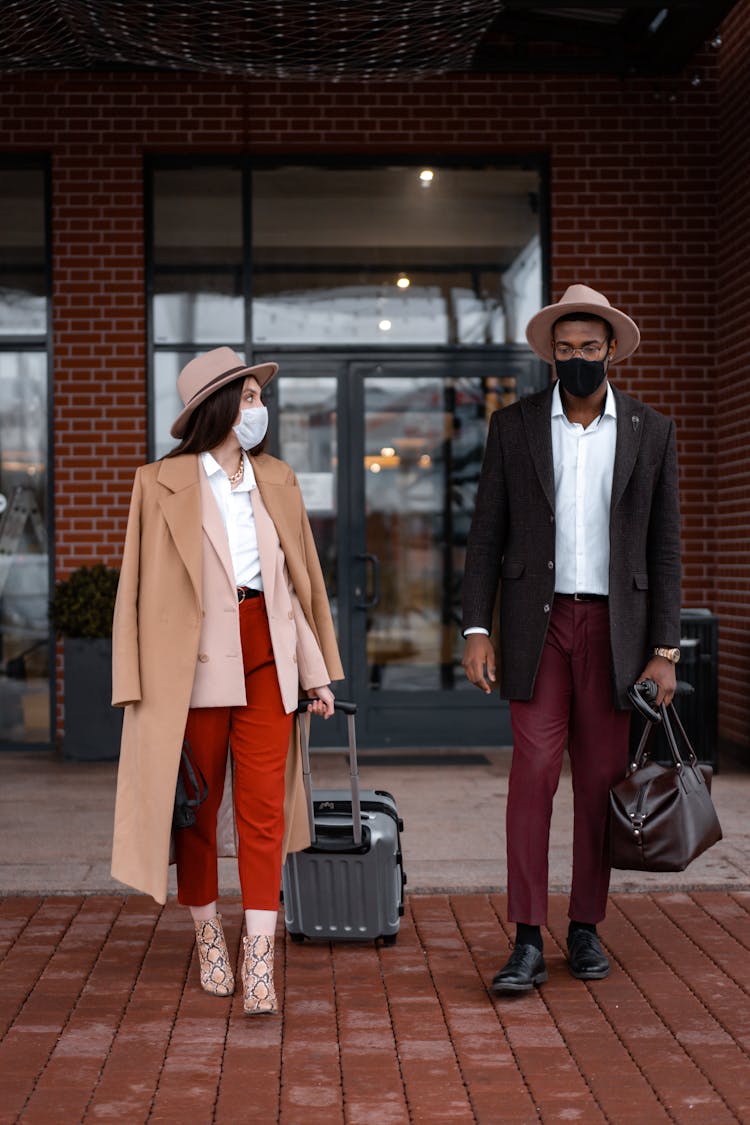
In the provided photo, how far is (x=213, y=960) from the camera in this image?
14.6ft

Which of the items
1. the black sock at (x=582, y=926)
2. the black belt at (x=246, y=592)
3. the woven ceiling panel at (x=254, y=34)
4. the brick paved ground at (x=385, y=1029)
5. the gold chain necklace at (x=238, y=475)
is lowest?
the brick paved ground at (x=385, y=1029)

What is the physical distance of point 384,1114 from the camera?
3.53 metres

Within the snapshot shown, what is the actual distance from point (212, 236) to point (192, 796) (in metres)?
5.81

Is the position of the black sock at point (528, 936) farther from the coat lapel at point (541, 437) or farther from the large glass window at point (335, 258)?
the large glass window at point (335, 258)

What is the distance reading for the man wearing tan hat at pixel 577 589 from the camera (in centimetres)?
459

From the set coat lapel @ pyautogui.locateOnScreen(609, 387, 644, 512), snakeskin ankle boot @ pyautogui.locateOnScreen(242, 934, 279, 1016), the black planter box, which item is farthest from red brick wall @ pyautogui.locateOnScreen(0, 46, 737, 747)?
snakeskin ankle boot @ pyautogui.locateOnScreen(242, 934, 279, 1016)

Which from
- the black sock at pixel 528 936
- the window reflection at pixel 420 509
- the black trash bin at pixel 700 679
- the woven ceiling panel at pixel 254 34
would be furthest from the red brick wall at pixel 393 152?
the black sock at pixel 528 936

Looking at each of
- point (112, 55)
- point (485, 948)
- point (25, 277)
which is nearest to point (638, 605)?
point (485, 948)

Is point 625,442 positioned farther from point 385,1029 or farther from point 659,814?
point 385,1029

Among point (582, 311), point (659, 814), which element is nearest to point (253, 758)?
point (659, 814)

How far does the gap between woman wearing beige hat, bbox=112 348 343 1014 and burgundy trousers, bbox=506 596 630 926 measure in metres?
0.69

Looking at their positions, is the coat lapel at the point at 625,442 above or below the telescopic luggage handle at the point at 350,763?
above

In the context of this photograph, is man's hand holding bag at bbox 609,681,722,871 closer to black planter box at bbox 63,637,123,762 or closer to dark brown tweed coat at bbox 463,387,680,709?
dark brown tweed coat at bbox 463,387,680,709

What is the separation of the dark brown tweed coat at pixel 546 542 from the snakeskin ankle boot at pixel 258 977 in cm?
112
